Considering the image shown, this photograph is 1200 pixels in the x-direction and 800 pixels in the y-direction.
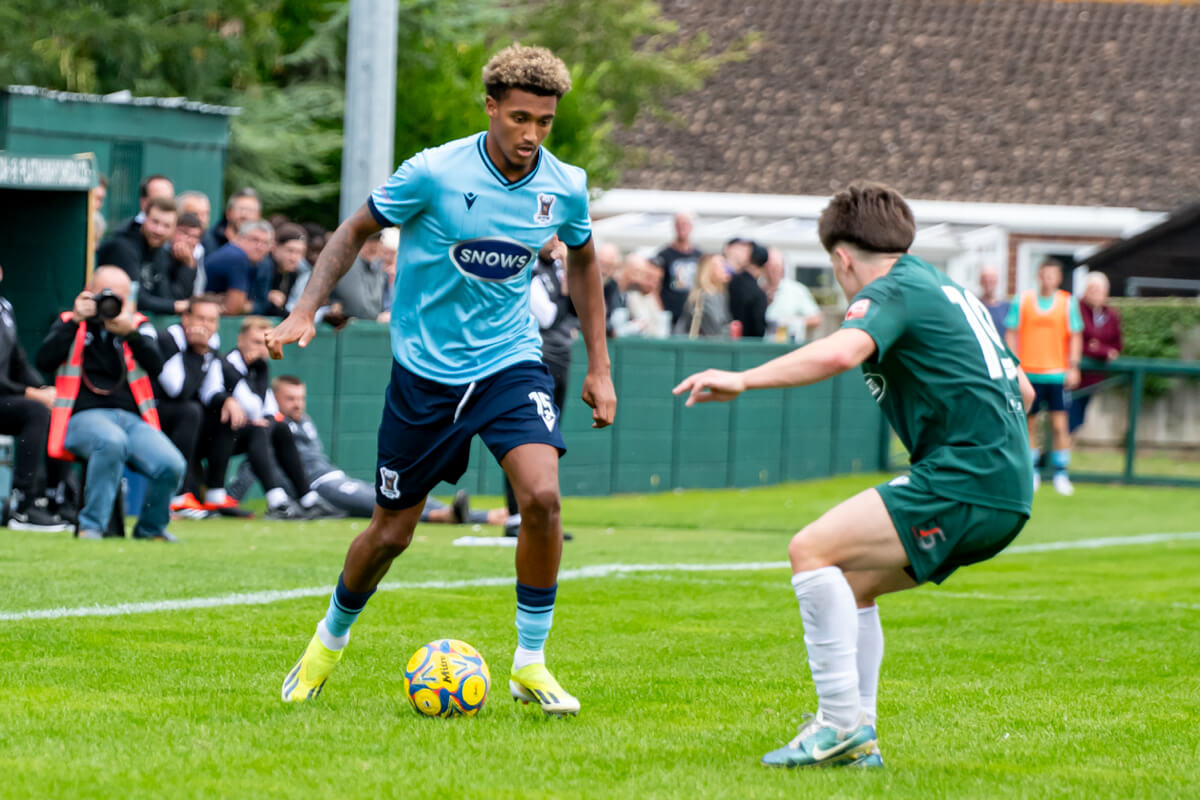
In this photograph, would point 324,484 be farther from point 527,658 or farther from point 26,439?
point 527,658

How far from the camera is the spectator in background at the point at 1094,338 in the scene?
21969 millimetres

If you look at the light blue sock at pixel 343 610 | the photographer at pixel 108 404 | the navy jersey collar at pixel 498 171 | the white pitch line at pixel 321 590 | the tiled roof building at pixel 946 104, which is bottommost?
the white pitch line at pixel 321 590

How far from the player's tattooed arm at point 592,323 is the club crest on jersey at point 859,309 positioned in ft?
4.87

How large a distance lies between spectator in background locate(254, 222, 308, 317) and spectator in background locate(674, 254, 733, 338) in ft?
16.5

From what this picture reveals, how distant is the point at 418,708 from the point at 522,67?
82.1 inches

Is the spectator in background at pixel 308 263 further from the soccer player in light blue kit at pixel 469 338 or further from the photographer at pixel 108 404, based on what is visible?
the soccer player in light blue kit at pixel 469 338

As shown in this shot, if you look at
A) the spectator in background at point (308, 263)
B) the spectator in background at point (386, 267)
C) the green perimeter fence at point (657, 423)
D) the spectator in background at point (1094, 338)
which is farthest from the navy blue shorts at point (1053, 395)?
the spectator in background at point (308, 263)

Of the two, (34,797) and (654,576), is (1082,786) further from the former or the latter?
(654,576)

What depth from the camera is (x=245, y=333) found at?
1375cm

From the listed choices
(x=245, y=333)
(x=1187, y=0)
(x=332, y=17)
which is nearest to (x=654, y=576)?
(x=245, y=333)

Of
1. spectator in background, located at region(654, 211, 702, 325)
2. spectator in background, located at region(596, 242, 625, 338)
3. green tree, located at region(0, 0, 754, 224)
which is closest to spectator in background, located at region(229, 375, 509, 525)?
spectator in background, located at region(596, 242, 625, 338)

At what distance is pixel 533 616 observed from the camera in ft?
20.2

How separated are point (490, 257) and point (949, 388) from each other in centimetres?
173

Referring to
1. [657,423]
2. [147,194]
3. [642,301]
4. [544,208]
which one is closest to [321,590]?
[544,208]
